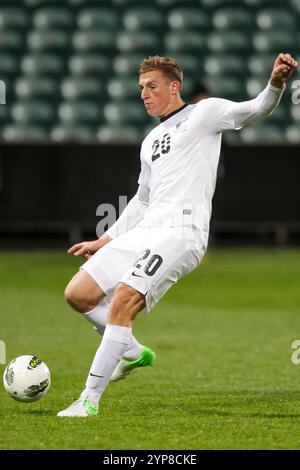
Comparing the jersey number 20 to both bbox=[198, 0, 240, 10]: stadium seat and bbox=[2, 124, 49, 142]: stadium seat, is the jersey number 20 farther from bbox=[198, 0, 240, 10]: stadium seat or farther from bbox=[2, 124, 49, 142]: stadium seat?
bbox=[198, 0, 240, 10]: stadium seat

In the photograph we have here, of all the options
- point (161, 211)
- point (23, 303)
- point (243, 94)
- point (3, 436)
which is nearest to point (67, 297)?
point (161, 211)

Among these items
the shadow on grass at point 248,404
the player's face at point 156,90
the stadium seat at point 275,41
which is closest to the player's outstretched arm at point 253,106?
the player's face at point 156,90

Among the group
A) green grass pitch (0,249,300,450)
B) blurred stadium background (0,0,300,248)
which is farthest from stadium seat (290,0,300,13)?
green grass pitch (0,249,300,450)

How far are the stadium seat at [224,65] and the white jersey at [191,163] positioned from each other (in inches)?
529

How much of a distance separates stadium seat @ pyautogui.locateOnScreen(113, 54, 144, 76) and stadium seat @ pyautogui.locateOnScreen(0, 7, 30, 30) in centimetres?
180

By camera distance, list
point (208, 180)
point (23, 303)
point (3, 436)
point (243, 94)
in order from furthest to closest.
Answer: point (243, 94) → point (23, 303) → point (208, 180) → point (3, 436)

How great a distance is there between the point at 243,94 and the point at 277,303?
6.75 meters

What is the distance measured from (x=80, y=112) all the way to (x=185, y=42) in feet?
8.03

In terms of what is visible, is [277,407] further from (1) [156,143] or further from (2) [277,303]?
(2) [277,303]

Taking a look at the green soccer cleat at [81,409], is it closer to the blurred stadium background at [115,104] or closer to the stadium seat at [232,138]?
the blurred stadium background at [115,104]

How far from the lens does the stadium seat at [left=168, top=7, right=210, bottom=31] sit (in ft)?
65.3

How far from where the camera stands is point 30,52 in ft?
63.8

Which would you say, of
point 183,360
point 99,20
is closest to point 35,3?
point 99,20

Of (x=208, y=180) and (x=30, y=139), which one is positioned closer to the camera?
(x=208, y=180)
